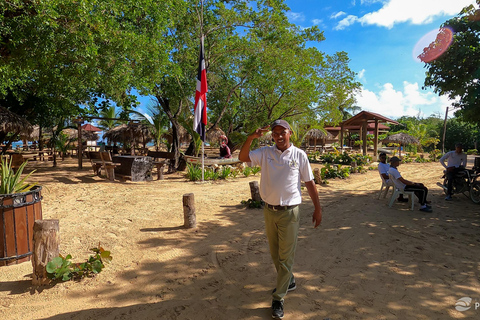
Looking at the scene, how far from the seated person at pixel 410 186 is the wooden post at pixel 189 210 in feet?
15.3

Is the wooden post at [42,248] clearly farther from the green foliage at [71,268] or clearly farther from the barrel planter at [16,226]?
the barrel planter at [16,226]

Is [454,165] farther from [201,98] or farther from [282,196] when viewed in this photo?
[201,98]

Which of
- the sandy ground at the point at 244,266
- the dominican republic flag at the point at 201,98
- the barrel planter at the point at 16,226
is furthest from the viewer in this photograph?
the dominican republic flag at the point at 201,98

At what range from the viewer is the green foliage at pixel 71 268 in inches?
117

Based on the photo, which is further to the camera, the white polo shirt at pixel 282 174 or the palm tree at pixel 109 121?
the palm tree at pixel 109 121

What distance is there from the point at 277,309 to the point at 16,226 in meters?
3.11

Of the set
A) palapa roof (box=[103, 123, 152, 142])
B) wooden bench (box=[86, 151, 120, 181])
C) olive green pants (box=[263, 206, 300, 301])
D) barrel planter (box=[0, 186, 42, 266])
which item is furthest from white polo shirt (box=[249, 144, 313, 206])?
palapa roof (box=[103, 123, 152, 142])

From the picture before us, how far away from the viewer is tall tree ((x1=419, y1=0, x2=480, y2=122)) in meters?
5.83

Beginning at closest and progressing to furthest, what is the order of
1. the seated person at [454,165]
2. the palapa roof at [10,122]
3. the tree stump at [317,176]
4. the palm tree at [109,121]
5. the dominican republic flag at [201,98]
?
the seated person at [454,165] < the dominican republic flag at [201,98] < the tree stump at [317,176] < the palapa roof at [10,122] < the palm tree at [109,121]

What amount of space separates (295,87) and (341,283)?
12.9 meters

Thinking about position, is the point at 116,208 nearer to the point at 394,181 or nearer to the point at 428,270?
the point at 428,270
